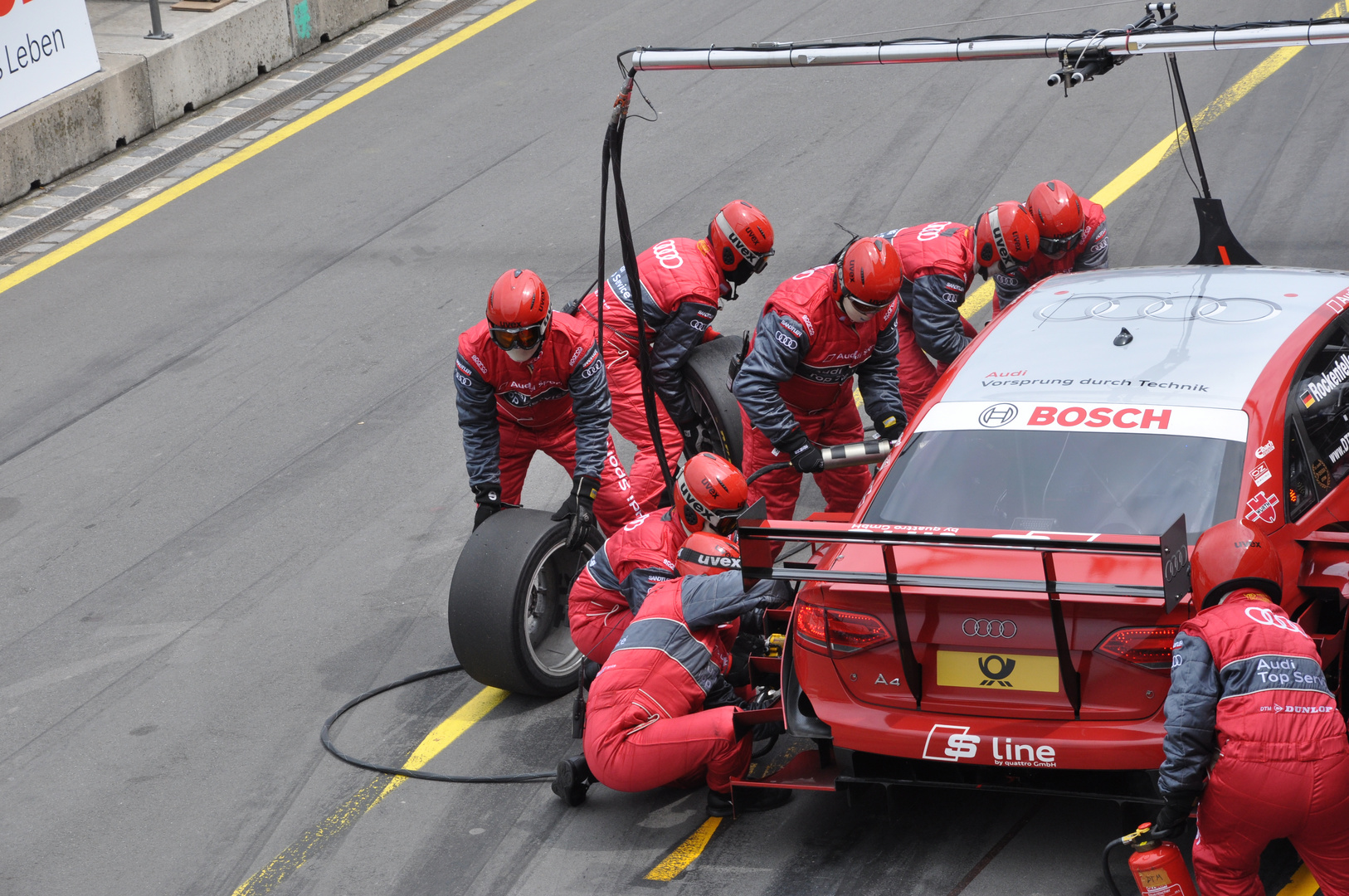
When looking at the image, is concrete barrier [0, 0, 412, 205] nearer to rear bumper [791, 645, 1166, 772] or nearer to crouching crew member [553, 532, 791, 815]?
crouching crew member [553, 532, 791, 815]

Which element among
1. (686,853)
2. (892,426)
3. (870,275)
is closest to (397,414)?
(892,426)

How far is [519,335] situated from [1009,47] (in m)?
2.66

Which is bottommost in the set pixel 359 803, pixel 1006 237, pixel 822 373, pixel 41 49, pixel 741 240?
pixel 359 803

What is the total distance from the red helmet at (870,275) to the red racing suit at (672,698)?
2.08 m

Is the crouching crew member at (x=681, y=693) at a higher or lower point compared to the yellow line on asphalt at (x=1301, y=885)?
higher

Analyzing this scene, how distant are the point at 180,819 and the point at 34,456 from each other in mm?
4399

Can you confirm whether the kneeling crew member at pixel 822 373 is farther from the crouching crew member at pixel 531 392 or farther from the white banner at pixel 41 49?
the white banner at pixel 41 49

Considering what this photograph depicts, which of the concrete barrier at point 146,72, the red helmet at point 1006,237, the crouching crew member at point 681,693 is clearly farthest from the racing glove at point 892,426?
the concrete barrier at point 146,72

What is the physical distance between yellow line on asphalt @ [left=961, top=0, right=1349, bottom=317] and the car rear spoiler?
5.76m

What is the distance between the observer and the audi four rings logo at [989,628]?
205 inches

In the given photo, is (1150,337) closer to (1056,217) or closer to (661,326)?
(1056,217)

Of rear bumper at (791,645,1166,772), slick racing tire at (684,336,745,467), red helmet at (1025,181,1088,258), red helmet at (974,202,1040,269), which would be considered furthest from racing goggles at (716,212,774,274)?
rear bumper at (791,645,1166,772)

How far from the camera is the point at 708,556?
6.15 m

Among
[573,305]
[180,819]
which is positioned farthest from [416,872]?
[573,305]
